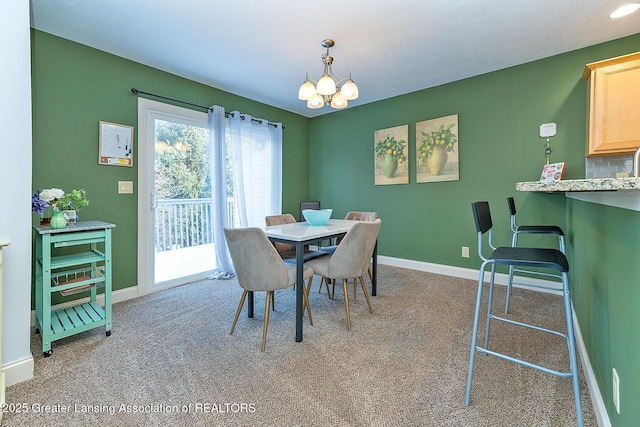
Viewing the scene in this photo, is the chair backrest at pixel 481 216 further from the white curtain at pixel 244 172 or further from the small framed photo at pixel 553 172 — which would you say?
the white curtain at pixel 244 172

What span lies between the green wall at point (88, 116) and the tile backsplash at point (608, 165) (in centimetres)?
418

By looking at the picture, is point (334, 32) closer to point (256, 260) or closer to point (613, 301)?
point (256, 260)

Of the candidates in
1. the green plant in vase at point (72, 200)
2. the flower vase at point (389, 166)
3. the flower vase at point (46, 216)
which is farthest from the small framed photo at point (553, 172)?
the flower vase at point (46, 216)

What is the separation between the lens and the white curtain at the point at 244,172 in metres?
3.35

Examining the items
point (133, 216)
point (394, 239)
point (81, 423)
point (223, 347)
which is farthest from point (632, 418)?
point (133, 216)

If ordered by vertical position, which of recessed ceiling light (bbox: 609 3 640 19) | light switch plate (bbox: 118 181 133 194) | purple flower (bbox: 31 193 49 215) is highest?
recessed ceiling light (bbox: 609 3 640 19)

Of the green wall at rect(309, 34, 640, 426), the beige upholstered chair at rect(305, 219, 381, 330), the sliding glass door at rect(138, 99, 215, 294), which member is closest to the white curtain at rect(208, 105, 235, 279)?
the sliding glass door at rect(138, 99, 215, 294)

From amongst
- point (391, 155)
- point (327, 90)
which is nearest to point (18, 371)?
point (327, 90)

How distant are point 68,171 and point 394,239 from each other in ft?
12.0

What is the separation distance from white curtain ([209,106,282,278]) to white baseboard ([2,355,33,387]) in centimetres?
190

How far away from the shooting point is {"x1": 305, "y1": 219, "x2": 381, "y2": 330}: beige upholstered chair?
2008mm

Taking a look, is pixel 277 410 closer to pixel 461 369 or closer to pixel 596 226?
pixel 461 369

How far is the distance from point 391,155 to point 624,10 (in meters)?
2.34

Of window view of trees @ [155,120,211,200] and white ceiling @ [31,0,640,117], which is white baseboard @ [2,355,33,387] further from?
white ceiling @ [31,0,640,117]
